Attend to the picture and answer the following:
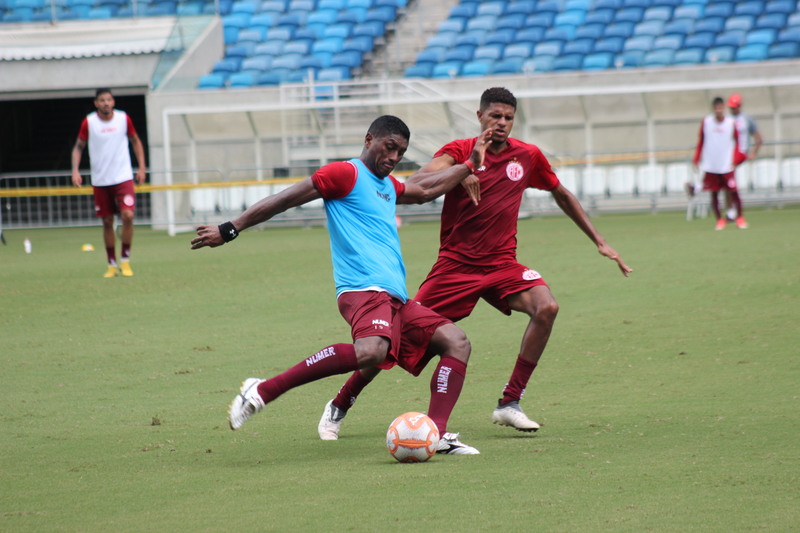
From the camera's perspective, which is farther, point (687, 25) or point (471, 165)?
point (687, 25)

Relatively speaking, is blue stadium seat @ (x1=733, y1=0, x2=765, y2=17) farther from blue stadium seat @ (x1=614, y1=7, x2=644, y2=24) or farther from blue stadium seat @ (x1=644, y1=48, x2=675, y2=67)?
blue stadium seat @ (x1=644, y1=48, x2=675, y2=67)

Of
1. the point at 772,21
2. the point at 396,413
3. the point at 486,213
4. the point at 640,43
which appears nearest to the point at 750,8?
the point at 772,21

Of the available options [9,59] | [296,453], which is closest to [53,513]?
[296,453]

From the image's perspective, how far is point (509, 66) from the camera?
91.4ft

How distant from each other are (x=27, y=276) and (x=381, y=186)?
10.6 metres

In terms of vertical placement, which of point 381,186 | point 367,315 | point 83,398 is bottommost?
point 83,398

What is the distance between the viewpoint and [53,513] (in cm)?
477

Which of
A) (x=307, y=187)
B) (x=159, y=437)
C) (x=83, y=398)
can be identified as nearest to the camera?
(x=307, y=187)

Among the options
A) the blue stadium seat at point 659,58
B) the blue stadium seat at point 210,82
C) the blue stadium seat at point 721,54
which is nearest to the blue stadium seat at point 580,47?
the blue stadium seat at point 659,58

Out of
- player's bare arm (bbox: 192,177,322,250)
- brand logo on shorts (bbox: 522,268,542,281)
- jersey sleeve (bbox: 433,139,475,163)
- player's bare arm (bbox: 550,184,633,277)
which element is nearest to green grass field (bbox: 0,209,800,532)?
brand logo on shorts (bbox: 522,268,542,281)

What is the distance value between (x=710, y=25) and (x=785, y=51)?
2.60 meters

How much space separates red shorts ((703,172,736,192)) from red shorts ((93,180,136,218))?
10023mm

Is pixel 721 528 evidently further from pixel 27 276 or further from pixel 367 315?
pixel 27 276

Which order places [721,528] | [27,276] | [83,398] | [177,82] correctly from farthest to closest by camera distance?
1. [177,82]
2. [27,276]
3. [83,398]
4. [721,528]
